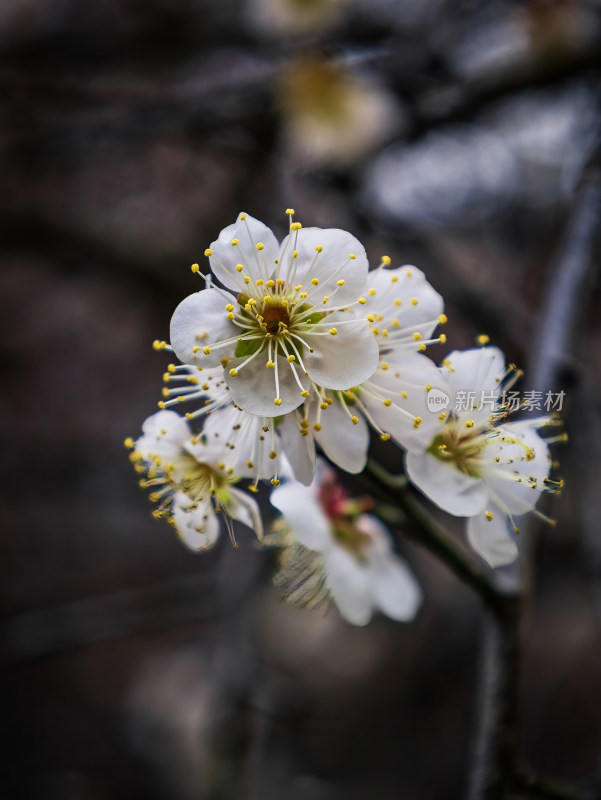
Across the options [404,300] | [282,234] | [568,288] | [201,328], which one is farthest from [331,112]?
[201,328]

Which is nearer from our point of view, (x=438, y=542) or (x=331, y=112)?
(x=438, y=542)

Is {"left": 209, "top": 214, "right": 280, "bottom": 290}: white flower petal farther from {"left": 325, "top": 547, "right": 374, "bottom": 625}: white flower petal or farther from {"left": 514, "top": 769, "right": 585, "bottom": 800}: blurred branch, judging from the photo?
{"left": 514, "top": 769, "right": 585, "bottom": 800}: blurred branch

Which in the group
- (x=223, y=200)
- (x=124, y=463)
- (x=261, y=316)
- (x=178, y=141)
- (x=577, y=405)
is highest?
(x=178, y=141)

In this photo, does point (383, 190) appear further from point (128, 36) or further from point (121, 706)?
point (121, 706)

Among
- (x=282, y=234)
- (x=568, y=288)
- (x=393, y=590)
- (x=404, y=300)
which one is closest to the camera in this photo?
(x=404, y=300)

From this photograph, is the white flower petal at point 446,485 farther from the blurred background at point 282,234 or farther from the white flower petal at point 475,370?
the blurred background at point 282,234

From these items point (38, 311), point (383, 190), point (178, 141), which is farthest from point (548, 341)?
point (38, 311)

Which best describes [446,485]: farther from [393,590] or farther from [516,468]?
[393,590]
